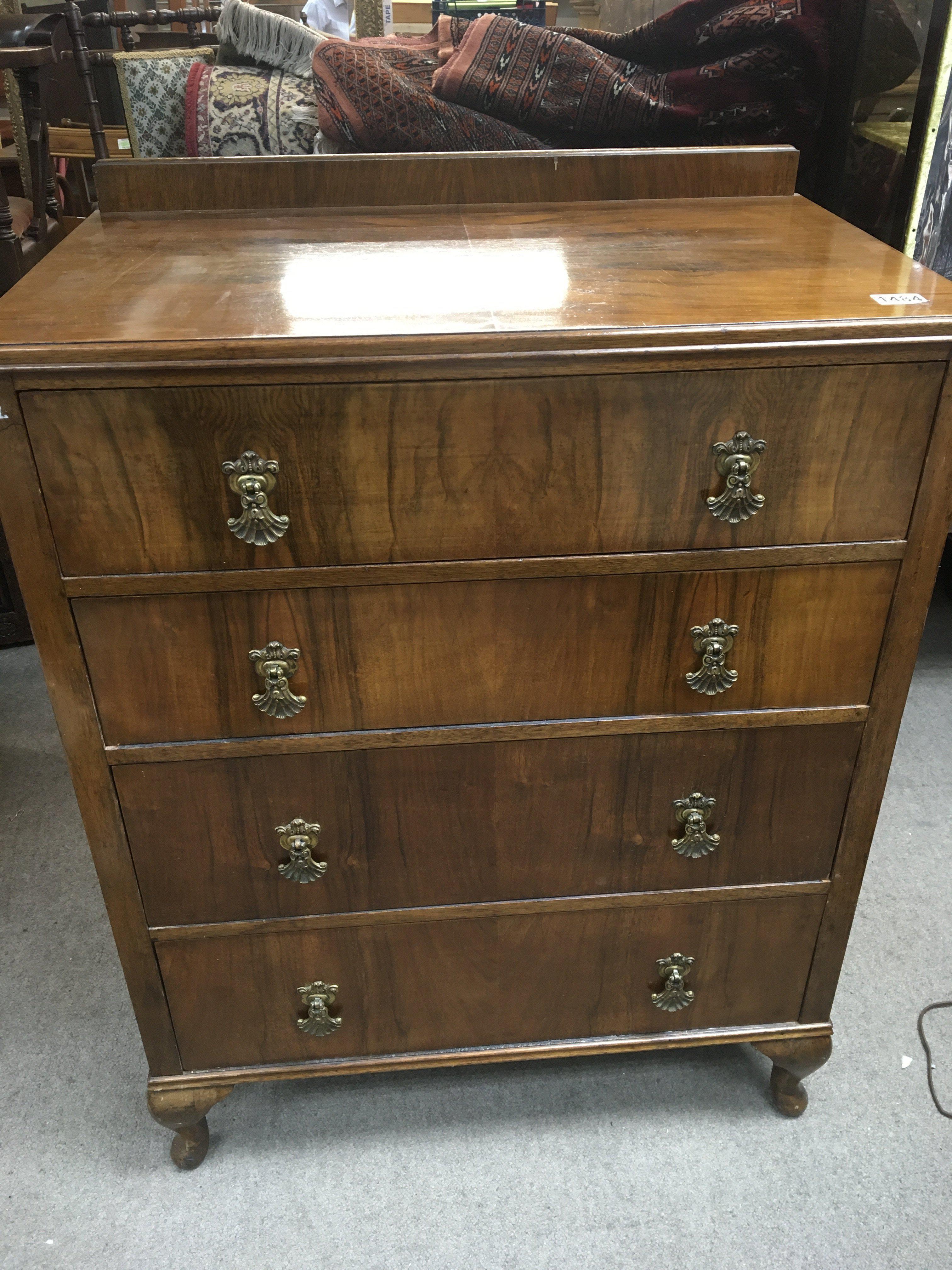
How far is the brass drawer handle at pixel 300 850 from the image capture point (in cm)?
112

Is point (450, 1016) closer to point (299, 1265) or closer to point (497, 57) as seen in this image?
point (299, 1265)

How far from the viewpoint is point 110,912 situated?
1148mm

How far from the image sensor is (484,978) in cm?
125

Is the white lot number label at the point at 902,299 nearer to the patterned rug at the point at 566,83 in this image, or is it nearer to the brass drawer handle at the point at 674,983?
the patterned rug at the point at 566,83

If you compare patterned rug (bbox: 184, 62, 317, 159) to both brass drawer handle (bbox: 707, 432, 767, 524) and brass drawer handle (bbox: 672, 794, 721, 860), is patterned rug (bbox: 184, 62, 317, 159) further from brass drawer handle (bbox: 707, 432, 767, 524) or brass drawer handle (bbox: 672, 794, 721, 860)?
brass drawer handle (bbox: 672, 794, 721, 860)

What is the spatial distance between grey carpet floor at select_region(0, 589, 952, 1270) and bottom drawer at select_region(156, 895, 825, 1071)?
160mm

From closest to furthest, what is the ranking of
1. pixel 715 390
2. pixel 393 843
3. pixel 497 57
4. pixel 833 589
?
pixel 715 390, pixel 833 589, pixel 393 843, pixel 497 57

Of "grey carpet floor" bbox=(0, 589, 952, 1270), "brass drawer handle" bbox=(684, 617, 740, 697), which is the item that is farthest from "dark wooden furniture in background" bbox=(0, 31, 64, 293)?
"brass drawer handle" bbox=(684, 617, 740, 697)

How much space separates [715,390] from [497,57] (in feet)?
2.59

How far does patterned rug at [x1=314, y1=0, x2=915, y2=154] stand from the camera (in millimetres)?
1390

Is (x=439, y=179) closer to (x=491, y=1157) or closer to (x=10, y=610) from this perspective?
(x=491, y=1157)

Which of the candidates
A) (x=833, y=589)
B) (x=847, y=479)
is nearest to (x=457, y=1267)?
(x=833, y=589)

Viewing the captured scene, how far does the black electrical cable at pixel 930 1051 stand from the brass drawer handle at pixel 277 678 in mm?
1051

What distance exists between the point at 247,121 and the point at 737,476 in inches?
36.6
